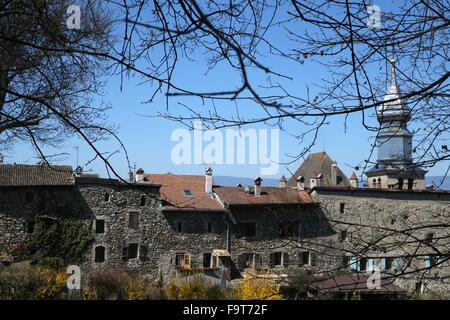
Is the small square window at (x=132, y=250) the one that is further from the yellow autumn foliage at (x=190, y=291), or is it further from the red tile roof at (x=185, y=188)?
the yellow autumn foliage at (x=190, y=291)

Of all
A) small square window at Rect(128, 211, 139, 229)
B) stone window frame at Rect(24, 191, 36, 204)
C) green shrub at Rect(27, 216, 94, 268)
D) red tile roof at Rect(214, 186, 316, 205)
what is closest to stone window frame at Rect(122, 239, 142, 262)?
small square window at Rect(128, 211, 139, 229)

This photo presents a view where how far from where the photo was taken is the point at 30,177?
2073 cm

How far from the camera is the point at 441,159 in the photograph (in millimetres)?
3115

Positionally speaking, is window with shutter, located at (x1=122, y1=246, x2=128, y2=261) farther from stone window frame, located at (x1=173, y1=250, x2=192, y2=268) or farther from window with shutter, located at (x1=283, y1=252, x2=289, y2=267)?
window with shutter, located at (x1=283, y1=252, x2=289, y2=267)

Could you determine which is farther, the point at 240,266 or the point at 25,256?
the point at 240,266

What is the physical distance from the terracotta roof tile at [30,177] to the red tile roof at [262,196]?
28.3 ft

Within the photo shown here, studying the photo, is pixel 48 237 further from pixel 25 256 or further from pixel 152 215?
pixel 152 215

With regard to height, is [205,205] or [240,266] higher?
[205,205]

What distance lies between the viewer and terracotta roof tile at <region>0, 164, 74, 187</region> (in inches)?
795

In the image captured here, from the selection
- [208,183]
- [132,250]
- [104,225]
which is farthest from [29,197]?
[208,183]
